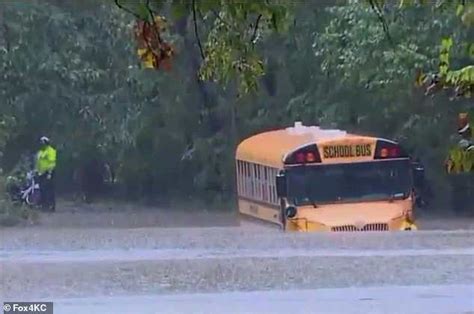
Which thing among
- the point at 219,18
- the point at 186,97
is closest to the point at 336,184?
the point at 219,18

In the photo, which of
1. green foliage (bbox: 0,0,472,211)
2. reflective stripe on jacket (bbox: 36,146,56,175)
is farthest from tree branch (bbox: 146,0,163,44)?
reflective stripe on jacket (bbox: 36,146,56,175)

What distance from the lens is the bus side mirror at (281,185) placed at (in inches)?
653

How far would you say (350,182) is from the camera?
56.5 ft

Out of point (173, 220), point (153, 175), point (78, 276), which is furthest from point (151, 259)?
point (153, 175)

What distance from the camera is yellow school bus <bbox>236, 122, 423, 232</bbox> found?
1686 centimetres

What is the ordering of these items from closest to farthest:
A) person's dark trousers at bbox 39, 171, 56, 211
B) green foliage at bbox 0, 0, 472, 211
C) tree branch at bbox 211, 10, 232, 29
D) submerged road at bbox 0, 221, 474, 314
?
tree branch at bbox 211, 10, 232, 29
submerged road at bbox 0, 221, 474, 314
green foliage at bbox 0, 0, 472, 211
person's dark trousers at bbox 39, 171, 56, 211

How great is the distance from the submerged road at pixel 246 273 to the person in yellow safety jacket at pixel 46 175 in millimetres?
9420

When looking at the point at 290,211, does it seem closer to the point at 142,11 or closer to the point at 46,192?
the point at 46,192

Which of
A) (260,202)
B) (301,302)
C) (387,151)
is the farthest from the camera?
(260,202)

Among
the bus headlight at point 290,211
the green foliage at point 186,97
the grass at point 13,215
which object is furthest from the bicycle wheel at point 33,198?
the bus headlight at point 290,211

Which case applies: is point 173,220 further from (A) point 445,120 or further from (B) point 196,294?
(B) point 196,294

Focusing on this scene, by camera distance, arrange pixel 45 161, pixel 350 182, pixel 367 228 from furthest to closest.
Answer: pixel 45 161 < pixel 350 182 < pixel 367 228

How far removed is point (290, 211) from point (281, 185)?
37 centimetres

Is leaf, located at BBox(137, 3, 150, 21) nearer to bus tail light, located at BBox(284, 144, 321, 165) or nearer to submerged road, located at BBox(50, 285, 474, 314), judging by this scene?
submerged road, located at BBox(50, 285, 474, 314)
